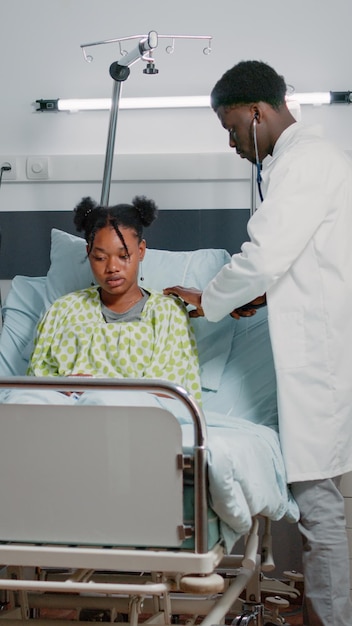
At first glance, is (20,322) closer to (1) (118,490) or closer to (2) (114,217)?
(2) (114,217)

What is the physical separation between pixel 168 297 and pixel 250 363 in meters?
0.33

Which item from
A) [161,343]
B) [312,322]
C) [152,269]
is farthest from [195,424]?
[152,269]

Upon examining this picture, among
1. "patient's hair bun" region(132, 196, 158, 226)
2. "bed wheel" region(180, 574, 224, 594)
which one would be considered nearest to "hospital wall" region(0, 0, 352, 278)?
"patient's hair bun" region(132, 196, 158, 226)

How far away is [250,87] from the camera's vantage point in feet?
8.59

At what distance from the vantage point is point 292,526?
353 centimetres

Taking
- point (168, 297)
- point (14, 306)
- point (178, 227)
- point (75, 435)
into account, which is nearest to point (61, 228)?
point (178, 227)

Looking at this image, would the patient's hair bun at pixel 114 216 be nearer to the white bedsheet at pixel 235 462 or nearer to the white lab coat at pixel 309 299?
the white lab coat at pixel 309 299

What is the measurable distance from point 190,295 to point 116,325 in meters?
0.24

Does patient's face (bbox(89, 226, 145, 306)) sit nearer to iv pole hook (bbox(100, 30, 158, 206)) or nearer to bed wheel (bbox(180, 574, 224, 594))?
iv pole hook (bbox(100, 30, 158, 206))

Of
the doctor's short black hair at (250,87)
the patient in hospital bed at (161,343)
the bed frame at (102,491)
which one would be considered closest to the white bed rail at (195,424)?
the bed frame at (102,491)

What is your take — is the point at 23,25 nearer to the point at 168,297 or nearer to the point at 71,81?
the point at 71,81

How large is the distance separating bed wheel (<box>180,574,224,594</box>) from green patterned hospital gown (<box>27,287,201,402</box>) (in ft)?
2.69

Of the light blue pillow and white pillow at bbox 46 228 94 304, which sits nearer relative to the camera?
the light blue pillow

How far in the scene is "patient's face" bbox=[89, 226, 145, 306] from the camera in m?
2.78
